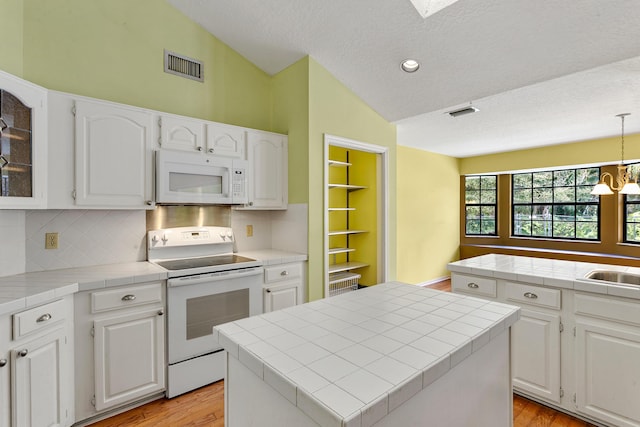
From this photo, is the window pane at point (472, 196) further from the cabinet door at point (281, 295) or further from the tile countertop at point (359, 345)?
the tile countertop at point (359, 345)

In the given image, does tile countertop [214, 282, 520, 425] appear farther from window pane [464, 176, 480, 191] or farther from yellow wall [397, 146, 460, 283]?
window pane [464, 176, 480, 191]

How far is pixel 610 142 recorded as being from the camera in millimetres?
4246

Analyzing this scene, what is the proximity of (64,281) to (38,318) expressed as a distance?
0.31 m

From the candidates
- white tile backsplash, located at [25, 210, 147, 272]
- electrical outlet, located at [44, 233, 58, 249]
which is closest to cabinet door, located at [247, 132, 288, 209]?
white tile backsplash, located at [25, 210, 147, 272]

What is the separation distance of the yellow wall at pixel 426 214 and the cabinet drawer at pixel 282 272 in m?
2.49

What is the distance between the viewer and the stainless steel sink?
84.1 inches

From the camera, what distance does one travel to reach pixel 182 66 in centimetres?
286

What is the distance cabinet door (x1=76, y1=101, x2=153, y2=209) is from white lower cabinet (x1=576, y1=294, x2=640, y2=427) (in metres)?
3.12

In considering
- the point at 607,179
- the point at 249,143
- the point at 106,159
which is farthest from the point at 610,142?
the point at 106,159

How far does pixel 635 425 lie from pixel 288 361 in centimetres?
226

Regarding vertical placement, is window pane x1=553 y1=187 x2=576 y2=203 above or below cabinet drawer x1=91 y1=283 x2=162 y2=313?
above

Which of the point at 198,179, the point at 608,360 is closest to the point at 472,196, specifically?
the point at 608,360

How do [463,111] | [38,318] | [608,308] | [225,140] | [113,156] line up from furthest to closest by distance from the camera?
[463,111], [225,140], [113,156], [608,308], [38,318]

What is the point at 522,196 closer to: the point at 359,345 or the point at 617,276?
the point at 617,276
